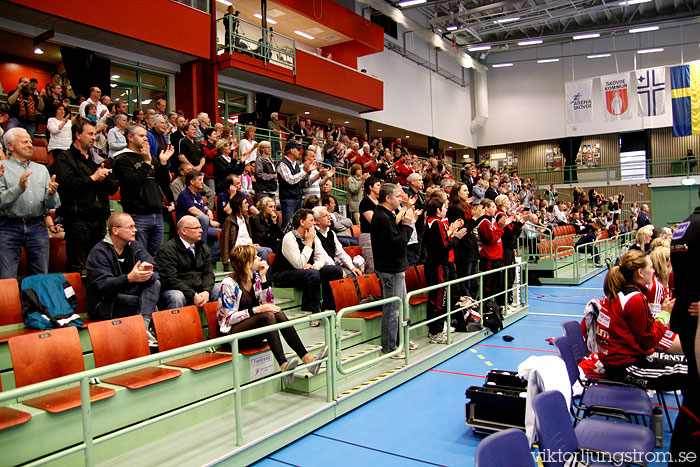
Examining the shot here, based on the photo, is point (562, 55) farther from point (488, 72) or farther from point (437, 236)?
point (437, 236)

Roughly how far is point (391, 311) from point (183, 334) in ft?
7.36

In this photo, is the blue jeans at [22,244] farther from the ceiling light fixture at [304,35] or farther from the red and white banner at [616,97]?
the red and white banner at [616,97]

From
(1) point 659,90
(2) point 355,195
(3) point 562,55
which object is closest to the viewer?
(2) point 355,195

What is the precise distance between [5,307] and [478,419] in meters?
3.96

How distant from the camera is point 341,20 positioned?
16.3 metres

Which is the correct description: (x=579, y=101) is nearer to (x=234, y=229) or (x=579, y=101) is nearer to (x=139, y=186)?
(x=234, y=229)

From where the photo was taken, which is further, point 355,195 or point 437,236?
point 355,195

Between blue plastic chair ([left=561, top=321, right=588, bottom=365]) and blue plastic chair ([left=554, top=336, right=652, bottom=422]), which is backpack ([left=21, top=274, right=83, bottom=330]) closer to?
blue plastic chair ([left=554, top=336, right=652, bottom=422])

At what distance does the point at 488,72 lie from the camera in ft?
95.2

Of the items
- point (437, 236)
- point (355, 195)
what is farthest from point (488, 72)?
point (437, 236)

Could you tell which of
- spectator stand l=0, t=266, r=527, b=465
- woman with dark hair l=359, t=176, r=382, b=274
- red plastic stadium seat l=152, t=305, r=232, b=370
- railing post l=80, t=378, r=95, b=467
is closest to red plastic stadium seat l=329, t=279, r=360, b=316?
spectator stand l=0, t=266, r=527, b=465

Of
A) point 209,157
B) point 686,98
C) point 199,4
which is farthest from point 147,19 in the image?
point 686,98

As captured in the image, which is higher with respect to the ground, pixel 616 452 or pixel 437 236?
pixel 437 236

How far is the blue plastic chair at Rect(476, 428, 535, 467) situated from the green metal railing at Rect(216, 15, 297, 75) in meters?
12.1
